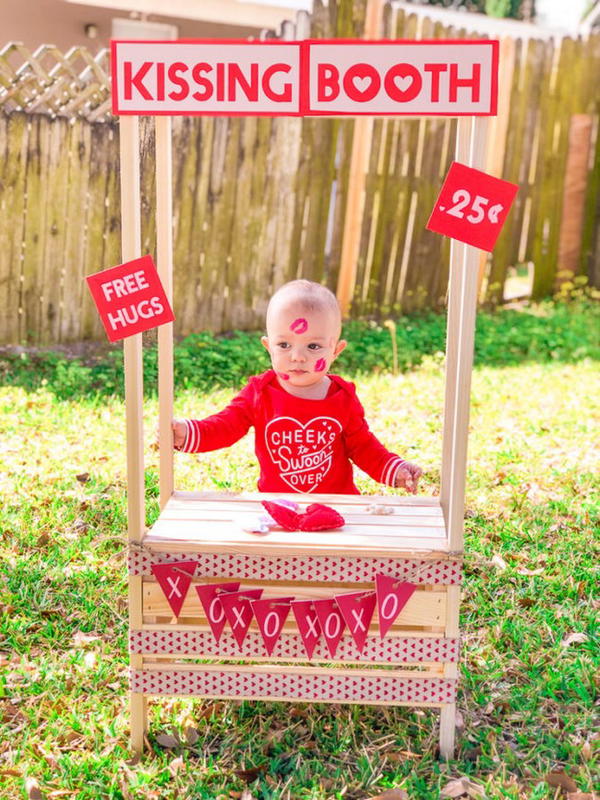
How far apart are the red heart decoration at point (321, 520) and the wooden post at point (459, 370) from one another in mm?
314

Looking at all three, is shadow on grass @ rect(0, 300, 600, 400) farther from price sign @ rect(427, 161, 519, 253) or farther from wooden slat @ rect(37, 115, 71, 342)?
price sign @ rect(427, 161, 519, 253)

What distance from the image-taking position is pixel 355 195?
7.98 meters

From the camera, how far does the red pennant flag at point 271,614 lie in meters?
2.53

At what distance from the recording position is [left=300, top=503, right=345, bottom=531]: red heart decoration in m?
2.66

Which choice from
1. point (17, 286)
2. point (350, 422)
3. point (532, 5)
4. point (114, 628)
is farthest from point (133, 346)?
point (532, 5)

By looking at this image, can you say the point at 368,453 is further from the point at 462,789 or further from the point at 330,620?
the point at 462,789

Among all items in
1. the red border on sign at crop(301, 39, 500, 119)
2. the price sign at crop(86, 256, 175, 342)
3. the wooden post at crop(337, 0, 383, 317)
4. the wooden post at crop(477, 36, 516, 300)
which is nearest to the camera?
the red border on sign at crop(301, 39, 500, 119)

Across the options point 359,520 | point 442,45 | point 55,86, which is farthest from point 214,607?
point 55,86

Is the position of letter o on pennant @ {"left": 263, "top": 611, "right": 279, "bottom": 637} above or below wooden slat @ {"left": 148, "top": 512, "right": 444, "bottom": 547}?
below

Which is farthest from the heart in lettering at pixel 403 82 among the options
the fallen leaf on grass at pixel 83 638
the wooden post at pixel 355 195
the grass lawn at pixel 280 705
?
the wooden post at pixel 355 195

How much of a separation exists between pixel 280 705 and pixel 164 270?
4.51 feet

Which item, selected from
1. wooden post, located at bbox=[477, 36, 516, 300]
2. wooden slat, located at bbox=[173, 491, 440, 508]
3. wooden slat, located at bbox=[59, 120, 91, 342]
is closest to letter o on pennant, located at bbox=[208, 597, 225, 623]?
wooden slat, located at bbox=[173, 491, 440, 508]

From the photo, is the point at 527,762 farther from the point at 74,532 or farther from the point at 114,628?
the point at 74,532

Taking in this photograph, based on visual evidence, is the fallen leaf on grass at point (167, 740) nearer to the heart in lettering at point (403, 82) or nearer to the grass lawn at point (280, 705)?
the grass lawn at point (280, 705)
